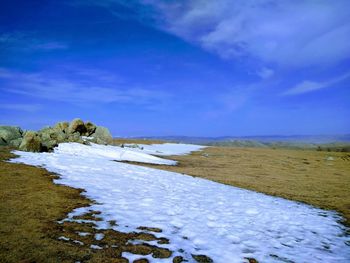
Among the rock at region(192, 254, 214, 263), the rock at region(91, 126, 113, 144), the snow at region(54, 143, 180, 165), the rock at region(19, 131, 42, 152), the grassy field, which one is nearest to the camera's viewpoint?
the grassy field

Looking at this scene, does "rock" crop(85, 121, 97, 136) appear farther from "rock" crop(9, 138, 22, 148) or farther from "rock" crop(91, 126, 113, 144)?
"rock" crop(9, 138, 22, 148)

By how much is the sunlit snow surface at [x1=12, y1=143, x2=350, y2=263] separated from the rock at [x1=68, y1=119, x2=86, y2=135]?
24.0 metres

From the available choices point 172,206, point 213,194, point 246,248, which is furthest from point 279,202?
point 246,248

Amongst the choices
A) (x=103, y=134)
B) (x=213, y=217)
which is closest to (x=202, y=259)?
(x=213, y=217)

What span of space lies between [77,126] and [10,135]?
13.8 meters

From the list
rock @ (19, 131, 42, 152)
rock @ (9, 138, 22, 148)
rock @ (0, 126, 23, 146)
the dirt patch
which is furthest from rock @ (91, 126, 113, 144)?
the dirt patch

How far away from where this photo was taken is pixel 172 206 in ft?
43.8

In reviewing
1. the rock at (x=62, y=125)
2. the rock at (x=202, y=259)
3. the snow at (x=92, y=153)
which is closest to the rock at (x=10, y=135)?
the snow at (x=92, y=153)

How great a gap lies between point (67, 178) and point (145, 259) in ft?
32.1

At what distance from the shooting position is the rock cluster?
25.0 m

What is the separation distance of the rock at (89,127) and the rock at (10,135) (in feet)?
43.1

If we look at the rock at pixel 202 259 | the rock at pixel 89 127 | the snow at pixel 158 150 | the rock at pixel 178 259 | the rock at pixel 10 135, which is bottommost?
the rock at pixel 202 259

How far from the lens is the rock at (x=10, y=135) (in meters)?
29.6

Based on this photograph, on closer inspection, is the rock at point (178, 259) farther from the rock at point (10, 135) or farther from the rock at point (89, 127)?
the rock at point (89, 127)
